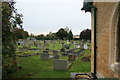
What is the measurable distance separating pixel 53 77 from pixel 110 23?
14.1 ft

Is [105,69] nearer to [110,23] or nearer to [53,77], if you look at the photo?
[110,23]

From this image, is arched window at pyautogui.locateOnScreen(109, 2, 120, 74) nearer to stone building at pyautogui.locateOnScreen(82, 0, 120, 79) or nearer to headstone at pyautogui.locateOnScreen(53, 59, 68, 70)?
stone building at pyautogui.locateOnScreen(82, 0, 120, 79)

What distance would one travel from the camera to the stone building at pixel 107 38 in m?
4.56

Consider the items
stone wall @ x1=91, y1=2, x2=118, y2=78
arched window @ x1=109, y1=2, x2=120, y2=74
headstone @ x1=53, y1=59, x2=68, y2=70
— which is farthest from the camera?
headstone @ x1=53, y1=59, x2=68, y2=70

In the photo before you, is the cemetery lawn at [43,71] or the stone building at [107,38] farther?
the cemetery lawn at [43,71]

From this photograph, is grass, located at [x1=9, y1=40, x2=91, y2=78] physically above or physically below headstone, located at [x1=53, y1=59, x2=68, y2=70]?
below

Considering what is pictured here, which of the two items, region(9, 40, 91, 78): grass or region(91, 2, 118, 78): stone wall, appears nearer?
region(91, 2, 118, 78): stone wall

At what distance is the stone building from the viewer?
4562mm

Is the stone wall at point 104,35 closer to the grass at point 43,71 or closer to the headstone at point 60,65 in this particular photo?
the grass at point 43,71

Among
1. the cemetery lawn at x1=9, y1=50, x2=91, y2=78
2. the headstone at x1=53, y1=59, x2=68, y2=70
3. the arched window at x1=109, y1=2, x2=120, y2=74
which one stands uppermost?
the arched window at x1=109, y1=2, x2=120, y2=74

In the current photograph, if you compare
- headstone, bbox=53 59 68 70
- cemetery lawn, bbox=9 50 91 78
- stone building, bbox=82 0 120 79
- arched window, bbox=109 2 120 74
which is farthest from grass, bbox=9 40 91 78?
arched window, bbox=109 2 120 74

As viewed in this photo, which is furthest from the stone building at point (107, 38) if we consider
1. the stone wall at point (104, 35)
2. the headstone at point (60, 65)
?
the headstone at point (60, 65)

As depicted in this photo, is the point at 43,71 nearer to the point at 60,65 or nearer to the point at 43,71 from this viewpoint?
the point at 43,71

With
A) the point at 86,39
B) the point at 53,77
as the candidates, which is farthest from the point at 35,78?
the point at 86,39
